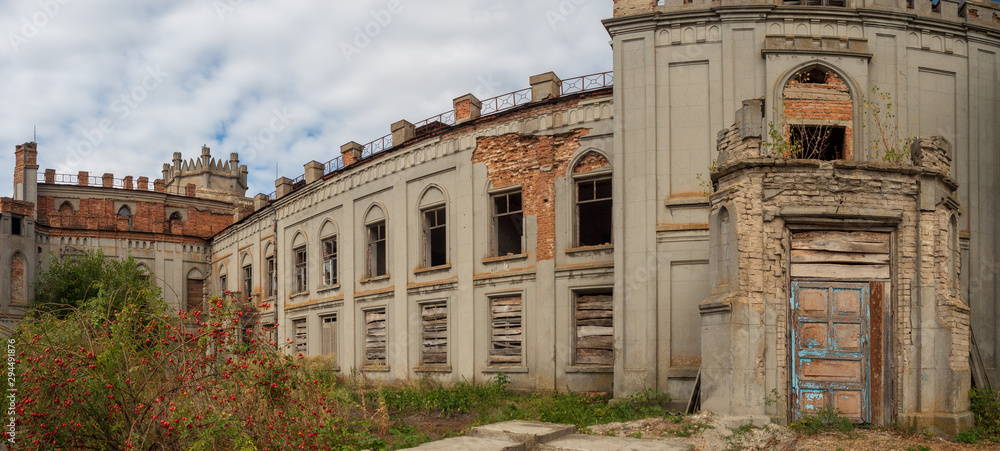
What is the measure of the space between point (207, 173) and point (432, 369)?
5095 cm

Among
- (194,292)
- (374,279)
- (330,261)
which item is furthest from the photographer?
(194,292)

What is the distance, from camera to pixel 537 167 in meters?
18.9

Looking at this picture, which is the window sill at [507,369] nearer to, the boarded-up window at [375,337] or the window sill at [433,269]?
the window sill at [433,269]

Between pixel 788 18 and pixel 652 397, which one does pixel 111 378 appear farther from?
pixel 788 18

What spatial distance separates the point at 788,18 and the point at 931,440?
8856 mm

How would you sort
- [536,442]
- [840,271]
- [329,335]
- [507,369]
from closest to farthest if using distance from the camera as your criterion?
[536,442] → [840,271] → [507,369] → [329,335]

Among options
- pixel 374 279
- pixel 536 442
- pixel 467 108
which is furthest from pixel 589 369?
pixel 374 279

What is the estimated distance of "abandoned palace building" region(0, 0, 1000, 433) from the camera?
36.1 feet

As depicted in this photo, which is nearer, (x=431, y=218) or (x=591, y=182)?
(x=591, y=182)

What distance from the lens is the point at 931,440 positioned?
10.3 metres

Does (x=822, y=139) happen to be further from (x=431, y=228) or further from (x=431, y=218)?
(x=431, y=218)

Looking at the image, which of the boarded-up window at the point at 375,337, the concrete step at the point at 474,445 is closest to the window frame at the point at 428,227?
the boarded-up window at the point at 375,337

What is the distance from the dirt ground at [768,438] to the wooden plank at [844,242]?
2.63 meters

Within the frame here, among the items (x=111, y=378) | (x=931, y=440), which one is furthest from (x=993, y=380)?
(x=111, y=378)
